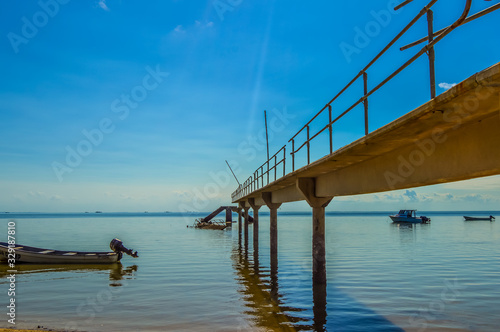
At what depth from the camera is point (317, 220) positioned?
49.9 ft

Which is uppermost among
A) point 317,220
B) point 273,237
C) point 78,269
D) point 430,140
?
point 430,140

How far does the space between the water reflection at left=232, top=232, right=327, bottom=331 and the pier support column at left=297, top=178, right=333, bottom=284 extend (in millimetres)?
478

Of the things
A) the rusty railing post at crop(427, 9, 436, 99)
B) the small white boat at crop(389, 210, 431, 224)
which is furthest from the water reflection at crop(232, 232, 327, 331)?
the small white boat at crop(389, 210, 431, 224)

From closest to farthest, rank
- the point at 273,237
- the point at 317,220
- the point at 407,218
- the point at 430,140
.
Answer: the point at 430,140
the point at 317,220
the point at 273,237
the point at 407,218

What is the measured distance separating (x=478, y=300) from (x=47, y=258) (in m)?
21.4

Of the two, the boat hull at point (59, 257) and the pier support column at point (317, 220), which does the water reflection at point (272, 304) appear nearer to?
the pier support column at point (317, 220)

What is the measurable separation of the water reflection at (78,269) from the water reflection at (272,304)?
5.69 metres

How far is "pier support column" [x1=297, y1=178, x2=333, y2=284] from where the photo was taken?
578 inches

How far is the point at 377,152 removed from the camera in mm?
8797

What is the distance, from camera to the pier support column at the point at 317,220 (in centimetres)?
1467

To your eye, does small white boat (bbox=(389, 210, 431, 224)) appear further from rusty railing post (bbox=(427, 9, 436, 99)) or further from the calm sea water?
rusty railing post (bbox=(427, 9, 436, 99))

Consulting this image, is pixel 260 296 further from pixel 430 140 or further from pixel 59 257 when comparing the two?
pixel 59 257

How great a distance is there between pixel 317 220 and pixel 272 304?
3.59 metres

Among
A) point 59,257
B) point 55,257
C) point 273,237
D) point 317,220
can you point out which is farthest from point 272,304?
point 55,257
